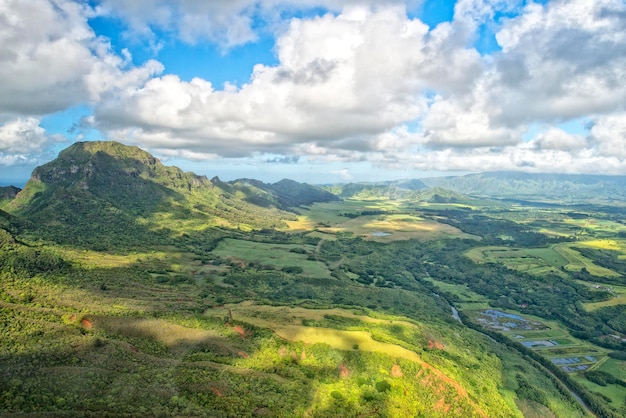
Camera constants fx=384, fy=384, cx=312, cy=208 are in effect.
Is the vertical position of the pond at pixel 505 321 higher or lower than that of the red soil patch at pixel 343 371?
lower

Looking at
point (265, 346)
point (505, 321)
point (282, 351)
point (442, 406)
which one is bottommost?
point (505, 321)

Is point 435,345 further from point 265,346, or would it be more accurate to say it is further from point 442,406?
point 265,346

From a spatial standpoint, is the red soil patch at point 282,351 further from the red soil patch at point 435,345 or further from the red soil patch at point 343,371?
the red soil patch at point 435,345

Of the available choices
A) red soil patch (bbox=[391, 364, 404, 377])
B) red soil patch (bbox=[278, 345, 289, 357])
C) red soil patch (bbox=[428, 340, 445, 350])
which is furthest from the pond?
red soil patch (bbox=[278, 345, 289, 357])

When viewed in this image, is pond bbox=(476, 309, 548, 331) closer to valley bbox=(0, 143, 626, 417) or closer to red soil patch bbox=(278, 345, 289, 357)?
valley bbox=(0, 143, 626, 417)

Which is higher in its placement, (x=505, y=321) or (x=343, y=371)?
(x=343, y=371)

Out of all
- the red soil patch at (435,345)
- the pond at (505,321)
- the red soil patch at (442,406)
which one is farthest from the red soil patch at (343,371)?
the pond at (505,321)

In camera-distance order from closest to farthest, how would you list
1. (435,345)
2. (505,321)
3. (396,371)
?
(396,371) < (435,345) < (505,321)

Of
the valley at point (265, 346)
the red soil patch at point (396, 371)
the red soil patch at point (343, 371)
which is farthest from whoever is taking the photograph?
the red soil patch at point (396, 371)

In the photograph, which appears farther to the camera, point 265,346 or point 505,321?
point 505,321

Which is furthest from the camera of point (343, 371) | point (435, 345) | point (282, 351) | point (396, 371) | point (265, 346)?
point (435, 345)

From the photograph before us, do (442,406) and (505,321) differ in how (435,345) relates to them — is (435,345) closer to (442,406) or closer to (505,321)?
(442,406)

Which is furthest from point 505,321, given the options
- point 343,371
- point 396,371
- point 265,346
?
point 265,346
